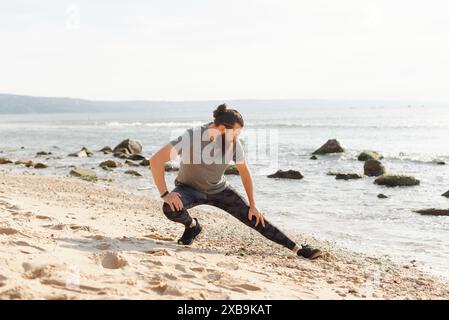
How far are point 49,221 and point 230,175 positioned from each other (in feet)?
37.4

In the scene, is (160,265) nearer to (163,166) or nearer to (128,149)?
(163,166)

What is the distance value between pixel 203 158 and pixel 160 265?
5.25ft

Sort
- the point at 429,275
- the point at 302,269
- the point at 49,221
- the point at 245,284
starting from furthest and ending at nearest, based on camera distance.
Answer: the point at 49,221 < the point at 429,275 < the point at 302,269 < the point at 245,284

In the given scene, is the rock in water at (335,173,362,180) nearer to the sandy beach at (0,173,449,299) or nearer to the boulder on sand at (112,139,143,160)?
the sandy beach at (0,173,449,299)

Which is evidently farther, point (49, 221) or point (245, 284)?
point (49, 221)

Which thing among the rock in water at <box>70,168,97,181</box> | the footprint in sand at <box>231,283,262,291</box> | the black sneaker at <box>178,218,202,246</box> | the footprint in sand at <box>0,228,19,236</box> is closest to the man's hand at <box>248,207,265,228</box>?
the black sneaker at <box>178,218,202,246</box>

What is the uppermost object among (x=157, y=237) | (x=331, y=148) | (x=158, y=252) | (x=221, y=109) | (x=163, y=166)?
(x=221, y=109)

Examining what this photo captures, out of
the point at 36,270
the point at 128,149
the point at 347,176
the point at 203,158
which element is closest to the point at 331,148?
the point at 347,176

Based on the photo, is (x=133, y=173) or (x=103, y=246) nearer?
(x=103, y=246)

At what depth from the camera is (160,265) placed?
5.32 metres

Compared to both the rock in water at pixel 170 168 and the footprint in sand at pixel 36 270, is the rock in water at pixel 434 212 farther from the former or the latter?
the rock in water at pixel 170 168
